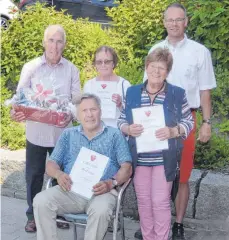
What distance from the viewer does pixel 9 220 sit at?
17.6 feet

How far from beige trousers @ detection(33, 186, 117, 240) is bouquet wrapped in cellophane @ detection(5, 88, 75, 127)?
1.86ft

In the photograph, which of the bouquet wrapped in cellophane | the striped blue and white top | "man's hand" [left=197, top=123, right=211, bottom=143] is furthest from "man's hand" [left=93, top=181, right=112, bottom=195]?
"man's hand" [left=197, top=123, right=211, bottom=143]

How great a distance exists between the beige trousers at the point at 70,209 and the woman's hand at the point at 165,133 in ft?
1.76

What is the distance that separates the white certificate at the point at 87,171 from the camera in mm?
4230

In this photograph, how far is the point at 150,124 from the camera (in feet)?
13.8

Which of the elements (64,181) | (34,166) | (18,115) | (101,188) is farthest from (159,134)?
(34,166)

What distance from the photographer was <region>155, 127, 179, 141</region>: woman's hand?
4.15 m

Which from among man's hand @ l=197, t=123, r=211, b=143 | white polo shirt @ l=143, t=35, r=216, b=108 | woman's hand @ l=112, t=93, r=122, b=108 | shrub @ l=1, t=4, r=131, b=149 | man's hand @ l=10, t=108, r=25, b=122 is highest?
shrub @ l=1, t=4, r=131, b=149

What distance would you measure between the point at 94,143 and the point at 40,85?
713mm

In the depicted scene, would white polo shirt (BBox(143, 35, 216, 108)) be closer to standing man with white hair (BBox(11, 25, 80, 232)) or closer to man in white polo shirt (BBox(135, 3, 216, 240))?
man in white polo shirt (BBox(135, 3, 216, 240))

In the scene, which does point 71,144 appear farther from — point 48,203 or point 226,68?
point 226,68

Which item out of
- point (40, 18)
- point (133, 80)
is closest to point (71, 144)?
point (133, 80)

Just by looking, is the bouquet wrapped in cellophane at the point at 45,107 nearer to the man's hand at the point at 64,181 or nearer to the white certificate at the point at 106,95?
the white certificate at the point at 106,95

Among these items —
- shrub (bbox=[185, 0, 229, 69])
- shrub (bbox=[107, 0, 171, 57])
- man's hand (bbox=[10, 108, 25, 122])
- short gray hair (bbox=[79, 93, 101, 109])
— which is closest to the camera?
short gray hair (bbox=[79, 93, 101, 109])
